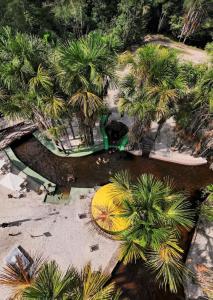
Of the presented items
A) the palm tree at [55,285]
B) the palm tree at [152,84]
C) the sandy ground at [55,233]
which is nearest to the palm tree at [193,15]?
the palm tree at [152,84]

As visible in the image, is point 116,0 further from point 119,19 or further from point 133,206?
point 133,206

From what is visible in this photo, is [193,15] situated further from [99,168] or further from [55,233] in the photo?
[55,233]

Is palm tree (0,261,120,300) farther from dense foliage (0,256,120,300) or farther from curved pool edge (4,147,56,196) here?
curved pool edge (4,147,56,196)

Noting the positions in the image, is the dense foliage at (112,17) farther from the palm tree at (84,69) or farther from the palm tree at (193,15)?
the palm tree at (84,69)

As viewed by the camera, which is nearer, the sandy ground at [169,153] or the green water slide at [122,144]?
the sandy ground at [169,153]

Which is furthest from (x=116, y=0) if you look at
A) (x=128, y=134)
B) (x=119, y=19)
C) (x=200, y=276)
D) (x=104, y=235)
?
(x=200, y=276)

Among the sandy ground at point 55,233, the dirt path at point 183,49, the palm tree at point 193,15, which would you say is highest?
the palm tree at point 193,15
